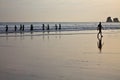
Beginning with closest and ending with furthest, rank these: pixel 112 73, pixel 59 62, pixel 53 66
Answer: pixel 112 73 < pixel 53 66 < pixel 59 62

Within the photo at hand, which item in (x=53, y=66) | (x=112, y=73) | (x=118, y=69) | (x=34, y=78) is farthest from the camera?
(x=53, y=66)

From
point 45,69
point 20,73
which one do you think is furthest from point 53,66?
point 20,73

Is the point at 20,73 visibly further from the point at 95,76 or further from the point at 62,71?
the point at 95,76

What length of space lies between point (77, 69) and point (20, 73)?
3213 mm

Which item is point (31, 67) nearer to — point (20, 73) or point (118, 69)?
point (20, 73)

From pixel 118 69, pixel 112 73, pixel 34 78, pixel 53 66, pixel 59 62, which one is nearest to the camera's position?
pixel 34 78

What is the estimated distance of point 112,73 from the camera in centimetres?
1691

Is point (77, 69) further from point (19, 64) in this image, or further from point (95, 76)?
point (19, 64)

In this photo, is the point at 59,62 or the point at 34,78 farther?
the point at 59,62

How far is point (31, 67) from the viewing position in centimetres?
1903

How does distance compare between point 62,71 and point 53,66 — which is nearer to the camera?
point 62,71

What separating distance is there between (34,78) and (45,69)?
2911mm

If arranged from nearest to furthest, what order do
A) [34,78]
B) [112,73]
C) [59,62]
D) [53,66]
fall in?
[34,78], [112,73], [53,66], [59,62]

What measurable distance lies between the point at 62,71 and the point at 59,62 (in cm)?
376
